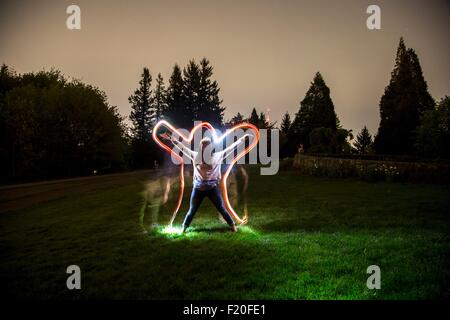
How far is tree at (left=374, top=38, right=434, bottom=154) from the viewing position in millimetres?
43219

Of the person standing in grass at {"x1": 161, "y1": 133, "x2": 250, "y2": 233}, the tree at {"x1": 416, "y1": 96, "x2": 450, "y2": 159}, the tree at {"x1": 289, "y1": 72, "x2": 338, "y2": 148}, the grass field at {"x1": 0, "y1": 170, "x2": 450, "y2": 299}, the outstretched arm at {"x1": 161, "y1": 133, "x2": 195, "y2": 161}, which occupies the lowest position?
the grass field at {"x1": 0, "y1": 170, "x2": 450, "y2": 299}

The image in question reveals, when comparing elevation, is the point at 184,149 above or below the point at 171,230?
above

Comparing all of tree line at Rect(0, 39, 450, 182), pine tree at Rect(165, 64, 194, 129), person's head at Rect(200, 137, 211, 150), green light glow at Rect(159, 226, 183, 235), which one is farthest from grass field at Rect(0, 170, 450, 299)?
pine tree at Rect(165, 64, 194, 129)

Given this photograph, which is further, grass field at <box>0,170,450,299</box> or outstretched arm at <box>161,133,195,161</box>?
outstretched arm at <box>161,133,195,161</box>

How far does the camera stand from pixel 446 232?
894 centimetres

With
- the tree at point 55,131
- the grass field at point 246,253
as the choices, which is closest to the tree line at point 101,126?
the tree at point 55,131

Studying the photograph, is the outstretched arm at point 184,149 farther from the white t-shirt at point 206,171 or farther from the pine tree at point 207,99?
the pine tree at point 207,99

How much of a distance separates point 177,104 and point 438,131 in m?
65.6

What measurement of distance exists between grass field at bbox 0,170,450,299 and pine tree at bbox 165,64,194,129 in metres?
70.4

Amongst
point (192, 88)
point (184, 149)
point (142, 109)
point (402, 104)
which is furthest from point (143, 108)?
point (184, 149)

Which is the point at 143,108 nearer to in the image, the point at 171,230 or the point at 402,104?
the point at 402,104

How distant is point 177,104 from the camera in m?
84.4

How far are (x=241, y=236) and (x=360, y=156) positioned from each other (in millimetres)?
22458

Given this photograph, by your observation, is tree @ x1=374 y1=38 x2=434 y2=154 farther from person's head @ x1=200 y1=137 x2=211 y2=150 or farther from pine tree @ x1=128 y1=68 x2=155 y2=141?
pine tree @ x1=128 y1=68 x2=155 y2=141
